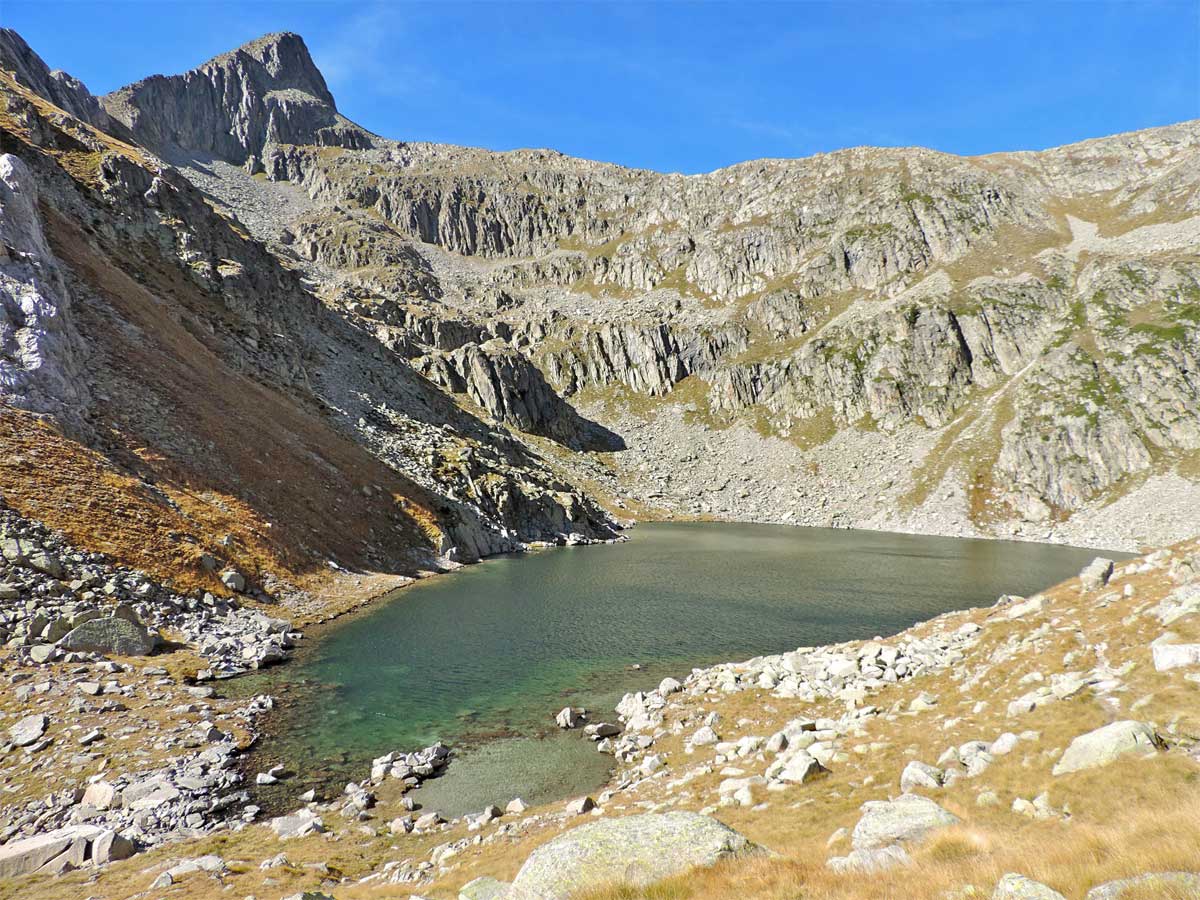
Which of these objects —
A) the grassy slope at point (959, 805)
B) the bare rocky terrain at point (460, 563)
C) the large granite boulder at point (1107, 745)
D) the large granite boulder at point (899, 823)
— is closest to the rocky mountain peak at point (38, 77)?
the bare rocky terrain at point (460, 563)

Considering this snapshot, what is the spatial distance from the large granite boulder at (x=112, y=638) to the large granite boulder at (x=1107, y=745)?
3962 cm

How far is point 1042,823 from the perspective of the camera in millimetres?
10852

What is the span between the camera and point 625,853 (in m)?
10.5

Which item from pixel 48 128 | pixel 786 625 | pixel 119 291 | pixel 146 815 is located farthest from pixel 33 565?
pixel 48 128

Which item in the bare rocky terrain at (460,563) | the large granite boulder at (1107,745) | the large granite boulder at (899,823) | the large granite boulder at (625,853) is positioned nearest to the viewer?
the large granite boulder at (625,853)

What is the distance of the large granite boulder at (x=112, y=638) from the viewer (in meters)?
28.9

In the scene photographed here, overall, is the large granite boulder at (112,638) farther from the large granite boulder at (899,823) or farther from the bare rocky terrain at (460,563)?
the large granite boulder at (899,823)

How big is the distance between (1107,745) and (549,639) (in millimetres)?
33582

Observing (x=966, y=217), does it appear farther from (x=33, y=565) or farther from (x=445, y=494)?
(x=33, y=565)

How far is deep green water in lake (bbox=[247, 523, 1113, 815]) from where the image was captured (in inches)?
952

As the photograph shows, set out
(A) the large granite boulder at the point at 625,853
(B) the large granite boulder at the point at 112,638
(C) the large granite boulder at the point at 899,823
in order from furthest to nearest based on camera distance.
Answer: (B) the large granite boulder at the point at 112,638, (C) the large granite boulder at the point at 899,823, (A) the large granite boulder at the point at 625,853

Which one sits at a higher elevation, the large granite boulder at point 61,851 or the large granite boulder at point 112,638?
the large granite boulder at point 112,638

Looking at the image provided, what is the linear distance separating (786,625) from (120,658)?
42.2 meters

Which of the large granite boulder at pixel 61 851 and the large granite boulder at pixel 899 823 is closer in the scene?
the large granite boulder at pixel 899 823
